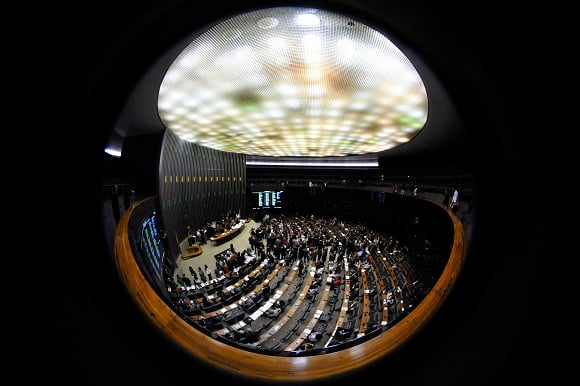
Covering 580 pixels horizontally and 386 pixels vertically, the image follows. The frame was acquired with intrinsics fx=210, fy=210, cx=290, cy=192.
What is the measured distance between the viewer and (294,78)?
196 inches

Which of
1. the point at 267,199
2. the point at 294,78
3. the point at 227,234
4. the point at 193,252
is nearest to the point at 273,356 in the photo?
the point at 294,78

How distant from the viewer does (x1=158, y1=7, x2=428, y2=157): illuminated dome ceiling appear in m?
3.30

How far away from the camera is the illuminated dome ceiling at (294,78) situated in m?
3.30

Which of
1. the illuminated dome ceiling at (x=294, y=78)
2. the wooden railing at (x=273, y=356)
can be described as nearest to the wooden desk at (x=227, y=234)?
the illuminated dome ceiling at (x=294, y=78)

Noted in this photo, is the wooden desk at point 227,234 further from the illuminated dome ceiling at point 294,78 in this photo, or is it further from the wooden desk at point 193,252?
the illuminated dome ceiling at point 294,78

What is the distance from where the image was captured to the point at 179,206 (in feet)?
41.0

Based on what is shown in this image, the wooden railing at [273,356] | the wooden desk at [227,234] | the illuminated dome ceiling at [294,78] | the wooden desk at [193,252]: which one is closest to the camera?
the wooden railing at [273,356]

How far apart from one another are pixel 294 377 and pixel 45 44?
2448 mm

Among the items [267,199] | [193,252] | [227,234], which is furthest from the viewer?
[267,199]

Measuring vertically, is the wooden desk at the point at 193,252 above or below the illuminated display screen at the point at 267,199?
below

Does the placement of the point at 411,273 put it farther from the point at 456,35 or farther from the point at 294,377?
the point at 456,35

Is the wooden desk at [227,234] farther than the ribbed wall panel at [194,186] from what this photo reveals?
Yes

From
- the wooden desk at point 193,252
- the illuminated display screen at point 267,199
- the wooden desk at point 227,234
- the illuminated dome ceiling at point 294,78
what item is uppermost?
the illuminated dome ceiling at point 294,78

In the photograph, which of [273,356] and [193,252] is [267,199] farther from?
[273,356]
